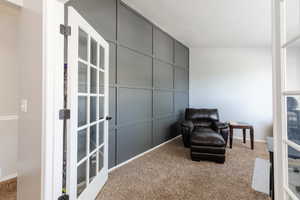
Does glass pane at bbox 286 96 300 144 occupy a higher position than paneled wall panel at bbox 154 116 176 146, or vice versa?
glass pane at bbox 286 96 300 144

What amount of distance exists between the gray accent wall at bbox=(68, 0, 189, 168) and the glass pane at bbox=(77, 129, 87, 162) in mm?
860

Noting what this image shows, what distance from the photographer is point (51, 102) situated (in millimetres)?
1255

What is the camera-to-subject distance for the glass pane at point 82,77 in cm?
159

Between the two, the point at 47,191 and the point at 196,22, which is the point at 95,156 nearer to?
the point at 47,191

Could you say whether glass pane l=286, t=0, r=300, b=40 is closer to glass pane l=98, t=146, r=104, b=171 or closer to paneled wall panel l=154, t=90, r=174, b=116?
glass pane l=98, t=146, r=104, b=171

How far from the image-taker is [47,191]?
4.01 feet

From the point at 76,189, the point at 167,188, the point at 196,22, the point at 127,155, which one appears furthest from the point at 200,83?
the point at 76,189

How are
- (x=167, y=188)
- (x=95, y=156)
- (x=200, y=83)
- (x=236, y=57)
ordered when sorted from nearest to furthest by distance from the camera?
(x=95, y=156) < (x=167, y=188) < (x=236, y=57) < (x=200, y=83)

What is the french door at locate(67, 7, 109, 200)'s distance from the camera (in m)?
1.42

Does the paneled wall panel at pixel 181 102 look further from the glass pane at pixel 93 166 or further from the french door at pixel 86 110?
the glass pane at pixel 93 166

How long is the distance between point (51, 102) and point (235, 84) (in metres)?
5.07

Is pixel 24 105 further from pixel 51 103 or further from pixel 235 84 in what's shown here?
pixel 235 84

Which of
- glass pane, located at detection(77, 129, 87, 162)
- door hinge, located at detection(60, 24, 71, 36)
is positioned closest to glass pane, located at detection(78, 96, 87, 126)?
glass pane, located at detection(77, 129, 87, 162)

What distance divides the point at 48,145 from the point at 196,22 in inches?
137
